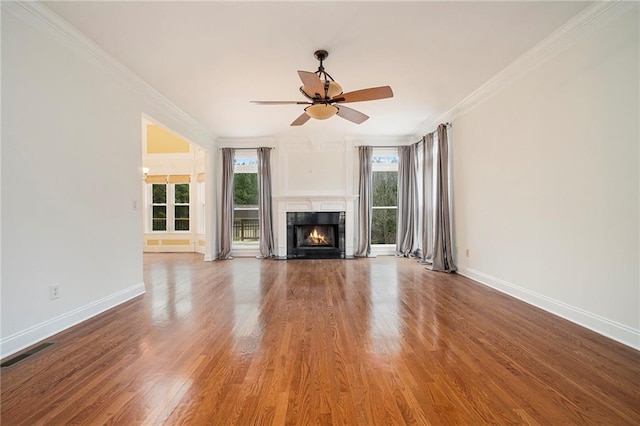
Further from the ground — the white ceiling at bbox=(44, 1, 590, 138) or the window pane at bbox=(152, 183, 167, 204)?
the white ceiling at bbox=(44, 1, 590, 138)

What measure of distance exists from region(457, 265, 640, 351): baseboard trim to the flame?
343cm

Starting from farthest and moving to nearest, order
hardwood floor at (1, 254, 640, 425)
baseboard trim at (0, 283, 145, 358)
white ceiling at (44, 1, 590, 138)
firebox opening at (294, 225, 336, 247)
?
1. firebox opening at (294, 225, 336, 247)
2. white ceiling at (44, 1, 590, 138)
3. baseboard trim at (0, 283, 145, 358)
4. hardwood floor at (1, 254, 640, 425)

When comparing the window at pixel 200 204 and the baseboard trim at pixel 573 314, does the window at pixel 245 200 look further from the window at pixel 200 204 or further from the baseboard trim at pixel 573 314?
the baseboard trim at pixel 573 314

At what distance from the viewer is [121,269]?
3.24 metres

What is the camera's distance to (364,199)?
6.41 m

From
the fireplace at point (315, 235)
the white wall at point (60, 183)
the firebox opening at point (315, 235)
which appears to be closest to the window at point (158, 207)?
the fireplace at point (315, 235)

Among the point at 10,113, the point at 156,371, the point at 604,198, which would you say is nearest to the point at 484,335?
the point at 604,198

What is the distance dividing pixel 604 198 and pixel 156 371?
3.60 m

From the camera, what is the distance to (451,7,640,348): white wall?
2180mm

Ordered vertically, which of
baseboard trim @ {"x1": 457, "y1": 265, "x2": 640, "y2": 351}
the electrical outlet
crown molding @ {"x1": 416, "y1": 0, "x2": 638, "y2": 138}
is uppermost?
crown molding @ {"x1": 416, "y1": 0, "x2": 638, "y2": 138}

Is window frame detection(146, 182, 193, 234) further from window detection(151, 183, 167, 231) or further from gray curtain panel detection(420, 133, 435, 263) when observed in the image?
gray curtain panel detection(420, 133, 435, 263)

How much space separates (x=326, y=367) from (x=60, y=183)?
8.97ft

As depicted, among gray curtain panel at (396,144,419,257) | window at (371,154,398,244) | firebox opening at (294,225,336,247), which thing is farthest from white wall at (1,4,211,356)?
gray curtain panel at (396,144,419,257)

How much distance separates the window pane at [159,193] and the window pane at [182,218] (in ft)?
1.61
